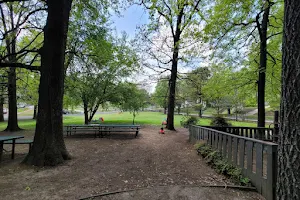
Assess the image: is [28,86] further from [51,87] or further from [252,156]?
[252,156]

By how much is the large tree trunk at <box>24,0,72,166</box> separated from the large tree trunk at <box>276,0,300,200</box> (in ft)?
17.0

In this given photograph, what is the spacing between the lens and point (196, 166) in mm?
5004

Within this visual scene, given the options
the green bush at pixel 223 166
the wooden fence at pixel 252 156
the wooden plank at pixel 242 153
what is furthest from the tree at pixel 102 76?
the wooden plank at pixel 242 153

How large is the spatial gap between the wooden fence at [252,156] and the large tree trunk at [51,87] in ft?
15.4

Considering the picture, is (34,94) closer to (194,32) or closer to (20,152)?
(20,152)

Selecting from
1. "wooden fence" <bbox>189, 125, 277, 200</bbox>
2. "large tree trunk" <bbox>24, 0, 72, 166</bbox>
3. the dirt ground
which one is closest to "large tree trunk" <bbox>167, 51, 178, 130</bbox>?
"wooden fence" <bbox>189, 125, 277, 200</bbox>

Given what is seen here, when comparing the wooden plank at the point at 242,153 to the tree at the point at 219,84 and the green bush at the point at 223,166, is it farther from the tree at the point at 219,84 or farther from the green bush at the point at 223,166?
the tree at the point at 219,84

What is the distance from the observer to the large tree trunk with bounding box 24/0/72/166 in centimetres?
505

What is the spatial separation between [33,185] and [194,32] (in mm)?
7664

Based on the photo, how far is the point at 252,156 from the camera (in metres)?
3.77

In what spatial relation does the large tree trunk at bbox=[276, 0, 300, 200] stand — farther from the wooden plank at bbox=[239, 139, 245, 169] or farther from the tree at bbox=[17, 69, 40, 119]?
the tree at bbox=[17, 69, 40, 119]

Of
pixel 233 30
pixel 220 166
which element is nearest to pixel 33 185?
pixel 220 166

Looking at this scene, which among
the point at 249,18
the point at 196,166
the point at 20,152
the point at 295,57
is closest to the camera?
the point at 295,57

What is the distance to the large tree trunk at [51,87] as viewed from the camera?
5.05 meters
